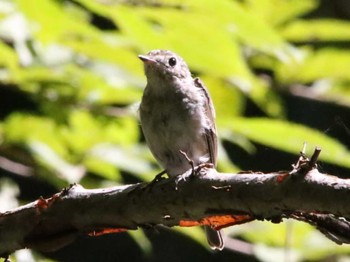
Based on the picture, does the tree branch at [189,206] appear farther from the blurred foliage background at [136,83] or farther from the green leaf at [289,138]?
the green leaf at [289,138]

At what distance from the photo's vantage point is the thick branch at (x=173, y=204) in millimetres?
1308

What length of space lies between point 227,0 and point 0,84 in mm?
770

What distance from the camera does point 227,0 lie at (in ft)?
7.45

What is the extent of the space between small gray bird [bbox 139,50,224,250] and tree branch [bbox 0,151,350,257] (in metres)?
0.90

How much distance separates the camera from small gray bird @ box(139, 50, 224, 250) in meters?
2.61

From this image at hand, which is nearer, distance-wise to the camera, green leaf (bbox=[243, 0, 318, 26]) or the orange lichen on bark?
the orange lichen on bark

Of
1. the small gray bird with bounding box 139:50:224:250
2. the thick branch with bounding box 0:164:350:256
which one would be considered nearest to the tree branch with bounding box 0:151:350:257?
the thick branch with bounding box 0:164:350:256

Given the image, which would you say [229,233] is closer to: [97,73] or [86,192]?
[97,73]

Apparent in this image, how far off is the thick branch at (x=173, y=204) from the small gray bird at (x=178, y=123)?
2.95ft

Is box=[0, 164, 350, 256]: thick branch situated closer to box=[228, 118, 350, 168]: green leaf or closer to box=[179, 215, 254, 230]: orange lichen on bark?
box=[179, 215, 254, 230]: orange lichen on bark

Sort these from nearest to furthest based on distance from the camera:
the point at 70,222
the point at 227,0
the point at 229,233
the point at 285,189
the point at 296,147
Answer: the point at 285,189
the point at 70,222
the point at 227,0
the point at 296,147
the point at 229,233

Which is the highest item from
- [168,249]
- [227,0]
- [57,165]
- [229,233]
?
[227,0]

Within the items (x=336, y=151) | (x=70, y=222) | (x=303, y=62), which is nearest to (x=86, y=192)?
(x=70, y=222)

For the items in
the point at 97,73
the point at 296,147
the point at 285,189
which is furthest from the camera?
the point at 97,73
